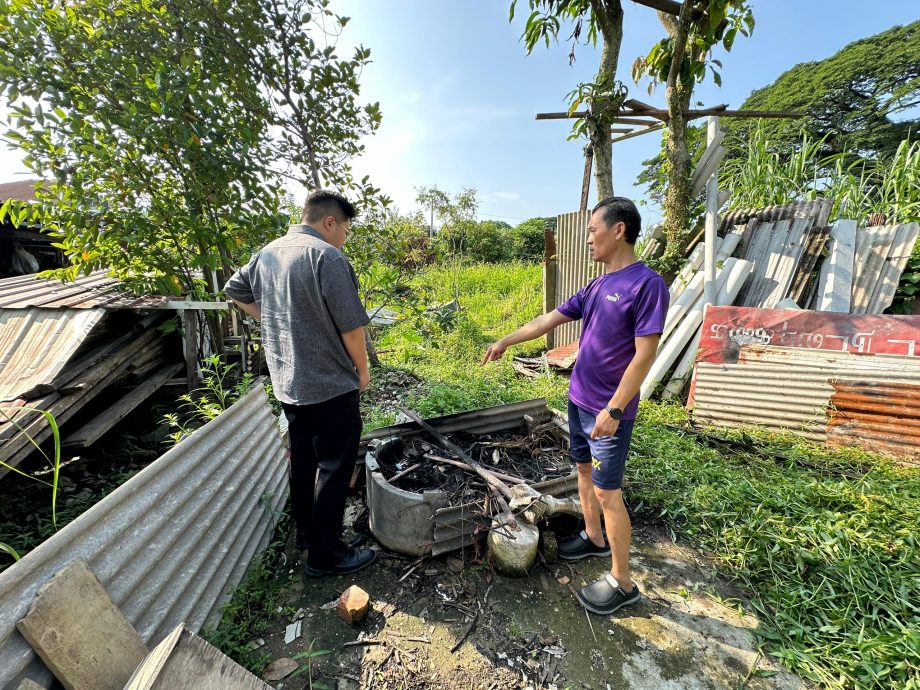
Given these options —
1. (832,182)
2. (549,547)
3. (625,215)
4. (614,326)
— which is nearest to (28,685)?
(549,547)

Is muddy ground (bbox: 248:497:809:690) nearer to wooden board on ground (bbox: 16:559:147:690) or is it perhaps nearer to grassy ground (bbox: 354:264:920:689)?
grassy ground (bbox: 354:264:920:689)

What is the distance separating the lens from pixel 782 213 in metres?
4.90

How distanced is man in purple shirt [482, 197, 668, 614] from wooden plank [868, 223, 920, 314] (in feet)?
13.8

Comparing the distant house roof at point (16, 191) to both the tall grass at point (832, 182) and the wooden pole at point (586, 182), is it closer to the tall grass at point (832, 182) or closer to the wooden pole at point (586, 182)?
the wooden pole at point (586, 182)

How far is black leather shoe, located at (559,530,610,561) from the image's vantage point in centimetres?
252

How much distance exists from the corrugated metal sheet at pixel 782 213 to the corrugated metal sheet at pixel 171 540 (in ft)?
20.9

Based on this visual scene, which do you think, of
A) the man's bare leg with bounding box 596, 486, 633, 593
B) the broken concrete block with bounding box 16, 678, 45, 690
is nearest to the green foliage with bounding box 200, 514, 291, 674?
the broken concrete block with bounding box 16, 678, 45, 690

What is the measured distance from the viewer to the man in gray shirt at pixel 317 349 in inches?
81.2

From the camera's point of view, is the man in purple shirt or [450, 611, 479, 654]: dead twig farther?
[450, 611, 479, 654]: dead twig

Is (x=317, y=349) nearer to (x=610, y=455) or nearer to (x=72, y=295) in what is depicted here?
(x=610, y=455)

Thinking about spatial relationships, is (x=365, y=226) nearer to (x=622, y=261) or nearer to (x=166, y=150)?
(x=166, y=150)

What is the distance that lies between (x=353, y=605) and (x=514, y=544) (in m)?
0.96

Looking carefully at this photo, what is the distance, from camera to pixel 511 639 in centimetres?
201

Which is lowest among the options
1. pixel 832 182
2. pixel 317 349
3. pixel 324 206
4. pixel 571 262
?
pixel 317 349
